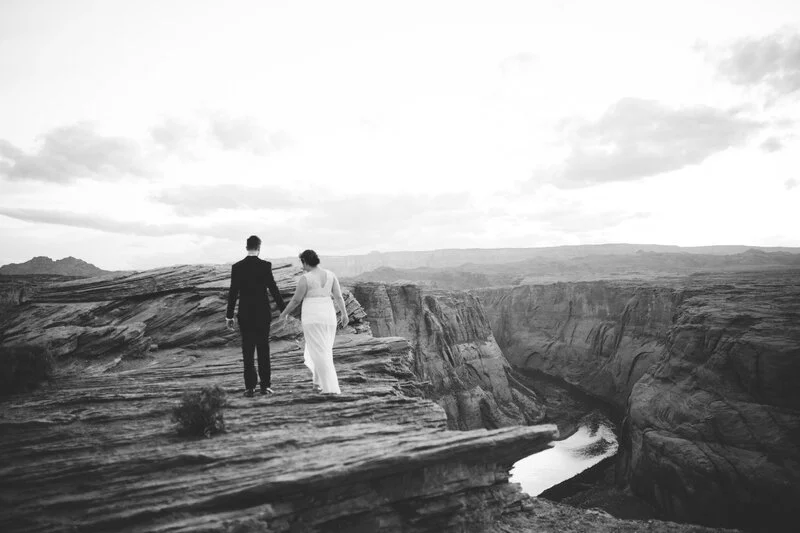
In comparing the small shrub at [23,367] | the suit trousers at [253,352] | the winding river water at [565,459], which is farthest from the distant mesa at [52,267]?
the suit trousers at [253,352]

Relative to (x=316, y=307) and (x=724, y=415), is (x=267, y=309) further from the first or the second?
(x=724, y=415)

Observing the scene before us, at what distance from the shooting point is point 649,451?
115ft

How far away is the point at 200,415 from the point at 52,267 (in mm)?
82856

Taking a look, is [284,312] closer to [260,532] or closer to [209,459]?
[209,459]

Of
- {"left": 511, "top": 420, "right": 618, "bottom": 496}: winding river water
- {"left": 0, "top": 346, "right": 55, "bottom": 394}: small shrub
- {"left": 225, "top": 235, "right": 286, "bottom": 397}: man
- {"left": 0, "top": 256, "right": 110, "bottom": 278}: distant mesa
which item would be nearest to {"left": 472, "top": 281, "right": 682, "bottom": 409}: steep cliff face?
{"left": 511, "top": 420, "right": 618, "bottom": 496}: winding river water

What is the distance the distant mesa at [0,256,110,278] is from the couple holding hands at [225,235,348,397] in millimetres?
69460

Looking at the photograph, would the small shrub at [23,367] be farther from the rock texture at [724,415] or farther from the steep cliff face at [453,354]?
the rock texture at [724,415]

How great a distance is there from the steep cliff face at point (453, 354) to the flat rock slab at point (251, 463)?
3750 cm

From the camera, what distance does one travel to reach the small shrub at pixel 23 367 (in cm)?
1044

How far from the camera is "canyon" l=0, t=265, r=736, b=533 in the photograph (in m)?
6.60

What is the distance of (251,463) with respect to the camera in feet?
24.3

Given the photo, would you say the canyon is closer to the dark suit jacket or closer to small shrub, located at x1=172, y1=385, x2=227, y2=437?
small shrub, located at x1=172, y1=385, x2=227, y2=437

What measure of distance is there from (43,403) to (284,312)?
18.7 feet

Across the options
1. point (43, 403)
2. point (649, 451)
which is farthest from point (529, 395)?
point (43, 403)
